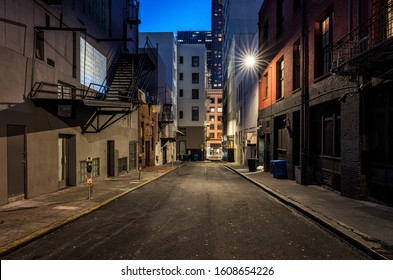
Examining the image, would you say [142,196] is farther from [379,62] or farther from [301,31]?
[301,31]

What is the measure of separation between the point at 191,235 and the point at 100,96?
504 inches

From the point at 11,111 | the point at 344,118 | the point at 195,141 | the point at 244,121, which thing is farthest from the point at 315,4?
the point at 195,141

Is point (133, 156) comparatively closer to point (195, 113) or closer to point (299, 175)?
point (299, 175)

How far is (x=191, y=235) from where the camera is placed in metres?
6.17

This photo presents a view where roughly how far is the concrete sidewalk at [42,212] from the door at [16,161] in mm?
427

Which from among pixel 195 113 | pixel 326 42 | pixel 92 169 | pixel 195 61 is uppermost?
pixel 195 61

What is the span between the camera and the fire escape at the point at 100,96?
10.4 m

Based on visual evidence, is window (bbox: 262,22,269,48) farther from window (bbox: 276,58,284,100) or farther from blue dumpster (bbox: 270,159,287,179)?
blue dumpster (bbox: 270,159,287,179)

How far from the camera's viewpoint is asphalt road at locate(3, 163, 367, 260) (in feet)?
16.9

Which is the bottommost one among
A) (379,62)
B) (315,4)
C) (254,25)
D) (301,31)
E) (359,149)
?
(359,149)

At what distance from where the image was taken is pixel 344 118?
1059 centimetres

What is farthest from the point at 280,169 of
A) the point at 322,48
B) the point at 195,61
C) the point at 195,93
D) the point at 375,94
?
the point at 195,61

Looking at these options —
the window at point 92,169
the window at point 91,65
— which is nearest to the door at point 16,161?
the window at point 92,169
